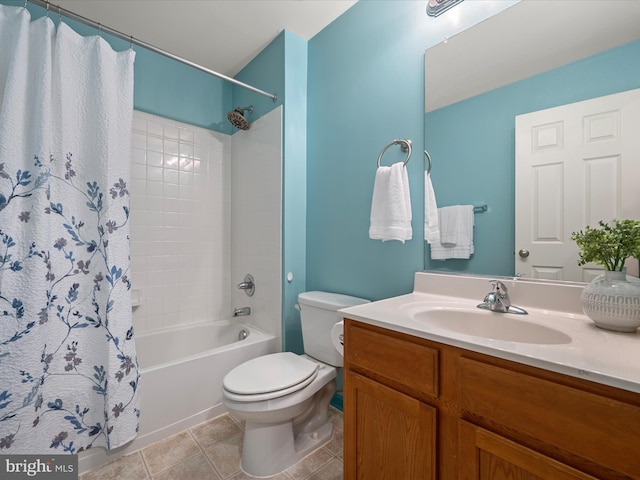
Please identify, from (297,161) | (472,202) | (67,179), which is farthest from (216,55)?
(472,202)

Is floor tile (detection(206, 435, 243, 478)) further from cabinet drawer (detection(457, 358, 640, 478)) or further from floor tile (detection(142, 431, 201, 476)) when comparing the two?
cabinet drawer (detection(457, 358, 640, 478))

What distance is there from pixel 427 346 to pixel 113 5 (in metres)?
2.36

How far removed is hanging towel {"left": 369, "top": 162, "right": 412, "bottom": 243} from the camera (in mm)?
1266

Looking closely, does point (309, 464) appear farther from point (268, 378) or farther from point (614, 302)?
point (614, 302)

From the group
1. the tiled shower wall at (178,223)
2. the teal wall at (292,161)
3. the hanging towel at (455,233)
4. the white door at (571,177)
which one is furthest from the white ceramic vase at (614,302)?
the tiled shower wall at (178,223)

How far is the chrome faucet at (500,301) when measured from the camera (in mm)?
965

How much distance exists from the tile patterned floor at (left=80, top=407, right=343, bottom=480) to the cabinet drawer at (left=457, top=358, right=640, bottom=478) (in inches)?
36.2

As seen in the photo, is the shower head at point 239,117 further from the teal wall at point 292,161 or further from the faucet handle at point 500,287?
the faucet handle at point 500,287

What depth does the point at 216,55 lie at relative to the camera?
2064 millimetres

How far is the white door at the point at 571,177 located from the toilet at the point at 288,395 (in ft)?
2.64

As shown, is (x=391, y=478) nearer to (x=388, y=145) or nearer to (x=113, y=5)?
(x=388, y=145)

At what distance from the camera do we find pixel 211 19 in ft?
5.59

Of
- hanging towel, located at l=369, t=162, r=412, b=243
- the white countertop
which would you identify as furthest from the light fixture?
the white countertop

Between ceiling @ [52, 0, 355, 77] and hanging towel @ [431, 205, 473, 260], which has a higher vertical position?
ceiling @ [52, 0, 355, 77]
